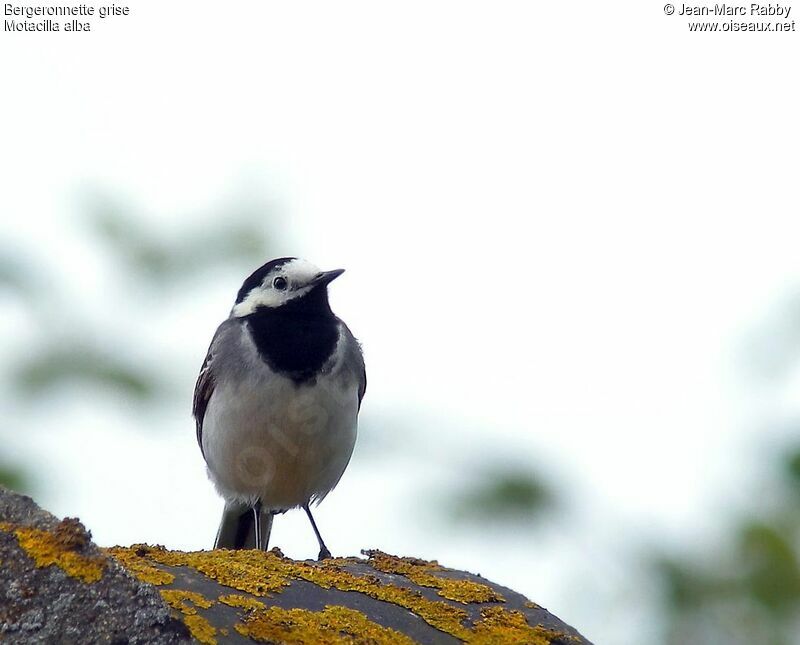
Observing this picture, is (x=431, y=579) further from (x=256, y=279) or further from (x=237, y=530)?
(x=256, y=279)

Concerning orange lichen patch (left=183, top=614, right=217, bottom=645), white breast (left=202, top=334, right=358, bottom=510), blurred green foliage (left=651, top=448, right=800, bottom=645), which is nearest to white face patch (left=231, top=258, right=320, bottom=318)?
white breast (left=202, top=334, right=358, bottom=510)

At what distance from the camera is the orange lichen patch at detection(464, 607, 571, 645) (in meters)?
3.03

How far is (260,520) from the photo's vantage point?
7.10 metres

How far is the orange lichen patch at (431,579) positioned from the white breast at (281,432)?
7.93ft

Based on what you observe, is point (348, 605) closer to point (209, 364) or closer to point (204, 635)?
point (204, 635)

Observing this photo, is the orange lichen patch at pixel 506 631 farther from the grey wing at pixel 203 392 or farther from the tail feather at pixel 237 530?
the tail feather at pixel 237 530

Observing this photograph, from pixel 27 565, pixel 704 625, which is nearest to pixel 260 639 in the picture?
pixel 27 565

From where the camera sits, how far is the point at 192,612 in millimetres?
2496

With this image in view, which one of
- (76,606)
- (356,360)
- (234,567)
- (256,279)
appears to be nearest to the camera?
(76,606)

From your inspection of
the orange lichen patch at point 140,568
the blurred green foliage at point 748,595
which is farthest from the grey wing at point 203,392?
the blurred green foliage at point 748,595

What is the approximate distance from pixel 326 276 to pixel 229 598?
4.41 meters

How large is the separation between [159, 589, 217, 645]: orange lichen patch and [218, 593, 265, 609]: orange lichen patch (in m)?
0.09

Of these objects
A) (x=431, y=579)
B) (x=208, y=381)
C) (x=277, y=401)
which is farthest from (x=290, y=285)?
(x=431, y=579)

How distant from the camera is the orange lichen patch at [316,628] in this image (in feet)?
8.54
